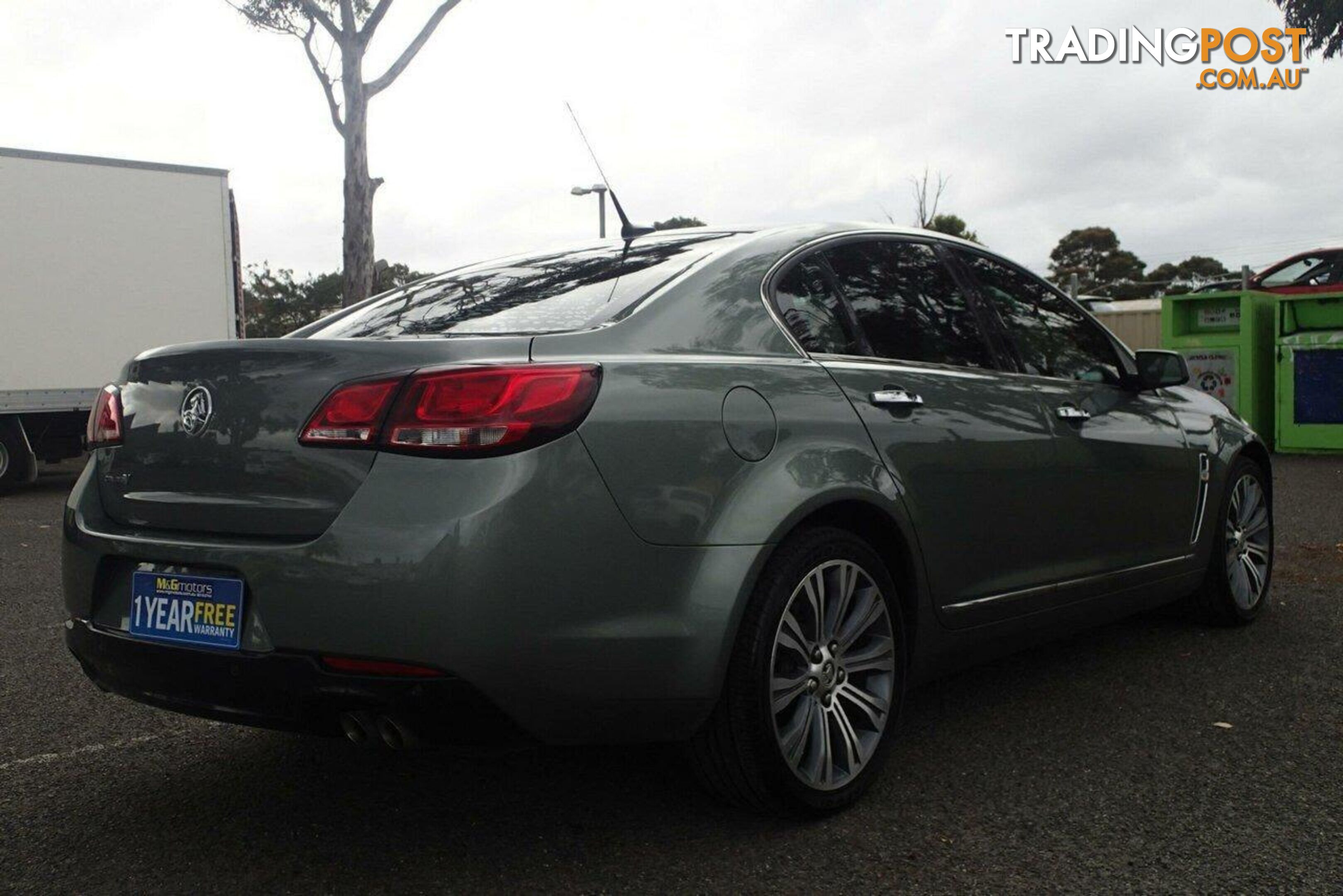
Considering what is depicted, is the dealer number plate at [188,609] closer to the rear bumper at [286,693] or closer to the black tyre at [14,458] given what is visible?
the rear bumper at [286,693]

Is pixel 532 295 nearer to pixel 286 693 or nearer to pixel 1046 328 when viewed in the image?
pixel 286 693

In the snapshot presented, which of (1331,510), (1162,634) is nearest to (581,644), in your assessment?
(1162,634)

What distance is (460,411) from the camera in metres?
2.65

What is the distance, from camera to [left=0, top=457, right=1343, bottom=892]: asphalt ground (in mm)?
2842

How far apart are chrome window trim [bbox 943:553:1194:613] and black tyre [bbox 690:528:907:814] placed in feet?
1.07

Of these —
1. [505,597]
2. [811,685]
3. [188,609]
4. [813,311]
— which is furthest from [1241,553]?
[188,609]

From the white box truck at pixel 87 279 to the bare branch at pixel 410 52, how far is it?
6321mm

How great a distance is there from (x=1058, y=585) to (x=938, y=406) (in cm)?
84

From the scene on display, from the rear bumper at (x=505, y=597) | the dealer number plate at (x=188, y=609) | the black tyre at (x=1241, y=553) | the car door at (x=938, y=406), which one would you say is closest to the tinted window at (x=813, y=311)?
the car door at (x=938, y=406)

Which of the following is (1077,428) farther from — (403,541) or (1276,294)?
(1276,294)

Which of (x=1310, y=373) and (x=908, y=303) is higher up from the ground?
(x=908, y=303)

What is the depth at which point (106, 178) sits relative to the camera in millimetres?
13195

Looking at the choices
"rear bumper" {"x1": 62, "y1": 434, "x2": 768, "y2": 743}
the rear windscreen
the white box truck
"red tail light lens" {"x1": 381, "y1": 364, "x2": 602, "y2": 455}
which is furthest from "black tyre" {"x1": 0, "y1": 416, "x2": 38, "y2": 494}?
"red tail light lens" {"x1": 381, "y1": 364, "x2": 602, "y2": 455}

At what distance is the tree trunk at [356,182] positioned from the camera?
19547 millimetres
